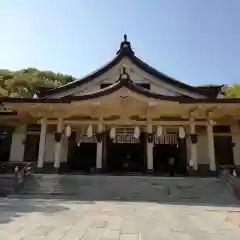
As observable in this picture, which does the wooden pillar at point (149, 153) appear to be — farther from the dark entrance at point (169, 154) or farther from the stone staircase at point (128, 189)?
the stone staircase at point (128, 189)

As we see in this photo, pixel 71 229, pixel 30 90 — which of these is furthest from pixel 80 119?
pixel 30 90

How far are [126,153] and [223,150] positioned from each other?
591 cm

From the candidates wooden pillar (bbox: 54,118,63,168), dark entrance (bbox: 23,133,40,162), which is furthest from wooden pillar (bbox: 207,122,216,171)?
dark entrance (bbox: 23,133,40,162)

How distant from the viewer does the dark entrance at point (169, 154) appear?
655 inches

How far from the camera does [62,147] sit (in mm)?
17047

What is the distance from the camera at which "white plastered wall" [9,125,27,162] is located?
17420 mm

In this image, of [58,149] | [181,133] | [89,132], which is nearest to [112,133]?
[89,132]

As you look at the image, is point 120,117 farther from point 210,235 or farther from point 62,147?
point 210,235

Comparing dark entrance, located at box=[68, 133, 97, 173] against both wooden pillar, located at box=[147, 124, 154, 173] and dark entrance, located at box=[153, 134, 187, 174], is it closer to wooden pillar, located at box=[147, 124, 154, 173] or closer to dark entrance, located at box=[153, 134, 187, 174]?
wooden pillar, located at box=[147, 124, 154, 173]

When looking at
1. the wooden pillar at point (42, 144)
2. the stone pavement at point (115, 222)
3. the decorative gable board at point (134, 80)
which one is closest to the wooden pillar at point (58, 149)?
the wooden pillar at point (42, 144)

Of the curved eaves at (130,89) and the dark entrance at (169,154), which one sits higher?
the curved eaves at (130,89)

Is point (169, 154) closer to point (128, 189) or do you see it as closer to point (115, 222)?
point (128, 189)

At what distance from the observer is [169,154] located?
1720 centimetres

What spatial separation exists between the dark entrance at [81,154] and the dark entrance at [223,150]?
24.6 feet
